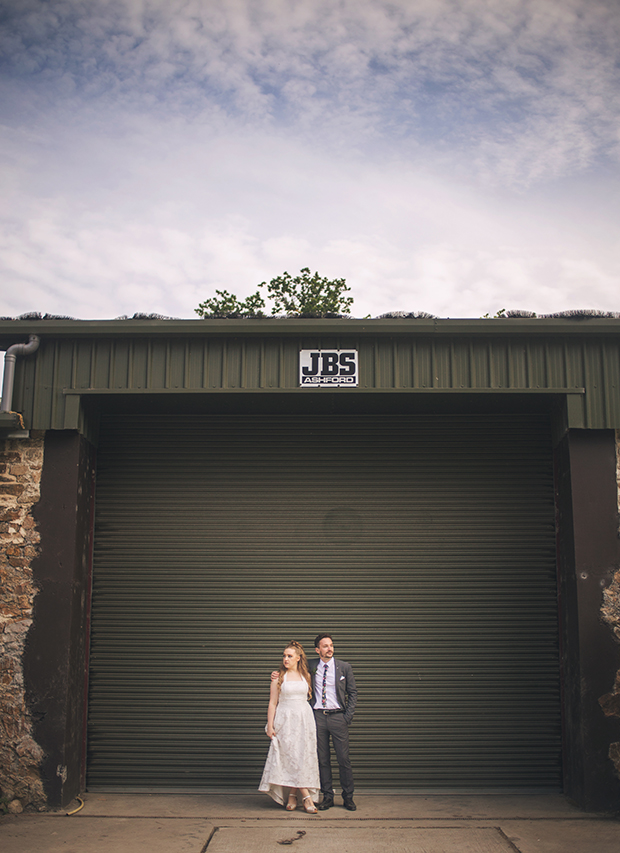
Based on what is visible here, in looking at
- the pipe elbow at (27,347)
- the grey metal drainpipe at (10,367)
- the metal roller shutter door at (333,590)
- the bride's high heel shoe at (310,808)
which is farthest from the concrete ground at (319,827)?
the pipe elbow at (27,347)


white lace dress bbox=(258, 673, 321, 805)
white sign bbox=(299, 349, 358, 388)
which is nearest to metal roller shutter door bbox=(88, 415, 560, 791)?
white lace dress bbox=(258, 673, 321, 805)

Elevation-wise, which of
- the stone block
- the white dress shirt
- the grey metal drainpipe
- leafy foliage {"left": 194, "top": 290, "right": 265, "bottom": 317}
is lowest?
the white dress shirt

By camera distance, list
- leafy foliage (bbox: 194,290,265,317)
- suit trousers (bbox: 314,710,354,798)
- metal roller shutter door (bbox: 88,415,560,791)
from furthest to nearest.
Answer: leafy foliage (bbox: 194,290,265,317), metal roller shutter door (bbox: 88,415,560,791), suit trousers (bbox: 314,710,354,798)

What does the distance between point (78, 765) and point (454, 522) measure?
5.10 m

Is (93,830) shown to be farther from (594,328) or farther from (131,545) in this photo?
(594,328)

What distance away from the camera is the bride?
Answer: 6645 millimetres

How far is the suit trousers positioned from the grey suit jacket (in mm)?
97

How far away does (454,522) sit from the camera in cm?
809

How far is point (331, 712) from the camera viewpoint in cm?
690

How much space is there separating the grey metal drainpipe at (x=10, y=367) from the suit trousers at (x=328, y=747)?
15.4 ft

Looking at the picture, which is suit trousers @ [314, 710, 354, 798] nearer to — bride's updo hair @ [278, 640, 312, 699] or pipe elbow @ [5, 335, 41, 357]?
bride's updo hair @ [278, 640, 312, 699]

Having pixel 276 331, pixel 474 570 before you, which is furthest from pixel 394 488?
pixel 276 331

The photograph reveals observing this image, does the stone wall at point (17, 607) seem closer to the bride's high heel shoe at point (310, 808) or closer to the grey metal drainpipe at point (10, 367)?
the grey metal drainpipe at point (10, 367)

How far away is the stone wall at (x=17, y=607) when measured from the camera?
6.70 meters
